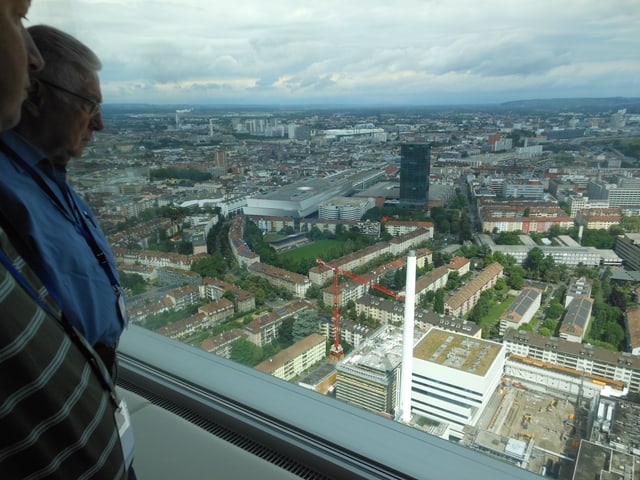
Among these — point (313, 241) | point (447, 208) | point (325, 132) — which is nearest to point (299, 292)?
point (313, 241)

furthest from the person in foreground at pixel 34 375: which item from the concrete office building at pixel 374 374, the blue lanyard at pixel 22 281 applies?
the concrete office building at pixel 374 374

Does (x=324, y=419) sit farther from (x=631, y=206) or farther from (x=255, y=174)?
(x=255, y=174)

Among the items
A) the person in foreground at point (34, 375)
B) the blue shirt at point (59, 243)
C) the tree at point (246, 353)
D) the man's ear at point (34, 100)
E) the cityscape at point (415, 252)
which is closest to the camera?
the person in foreground at point (34, 375)

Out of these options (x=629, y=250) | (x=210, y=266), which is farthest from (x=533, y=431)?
(x=210, y=266)

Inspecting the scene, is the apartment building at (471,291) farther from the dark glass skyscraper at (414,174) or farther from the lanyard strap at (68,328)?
the lanyard strap at (68,328)

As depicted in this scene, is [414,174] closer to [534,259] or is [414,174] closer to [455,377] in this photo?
[534,259]

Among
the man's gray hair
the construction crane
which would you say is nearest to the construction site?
the construction crane

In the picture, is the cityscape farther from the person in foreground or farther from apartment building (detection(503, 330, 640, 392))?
the person in foreground
